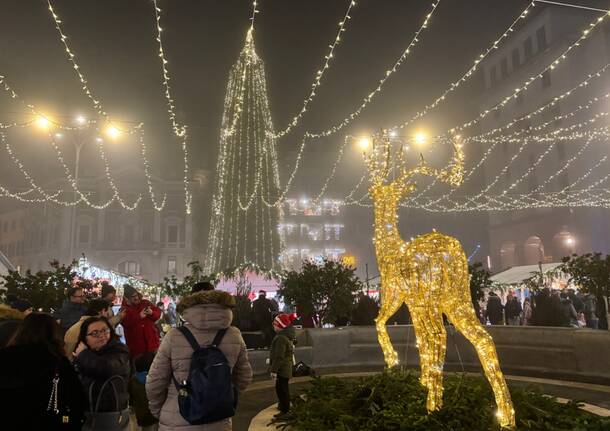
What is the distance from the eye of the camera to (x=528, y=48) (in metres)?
38.8

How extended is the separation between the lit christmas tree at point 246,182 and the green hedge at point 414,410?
60.2 feet

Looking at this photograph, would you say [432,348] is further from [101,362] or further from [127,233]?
[127,233]

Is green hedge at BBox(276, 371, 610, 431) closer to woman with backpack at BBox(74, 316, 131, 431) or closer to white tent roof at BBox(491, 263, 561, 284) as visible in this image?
woman with backpack at BBox(74, 316, 131, 431)

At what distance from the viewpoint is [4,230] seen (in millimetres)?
62750

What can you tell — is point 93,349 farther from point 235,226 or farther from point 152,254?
point 152,254

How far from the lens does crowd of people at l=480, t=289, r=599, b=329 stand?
1130 centimetres

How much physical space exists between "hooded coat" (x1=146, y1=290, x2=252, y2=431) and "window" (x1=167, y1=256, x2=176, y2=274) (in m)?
50.9

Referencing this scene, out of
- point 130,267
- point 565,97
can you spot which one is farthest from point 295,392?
point 130,267

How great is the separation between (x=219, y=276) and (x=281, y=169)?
37229mm

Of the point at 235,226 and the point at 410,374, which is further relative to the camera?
the point at 235,226

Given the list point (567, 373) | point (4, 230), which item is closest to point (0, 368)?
point (567, 373)

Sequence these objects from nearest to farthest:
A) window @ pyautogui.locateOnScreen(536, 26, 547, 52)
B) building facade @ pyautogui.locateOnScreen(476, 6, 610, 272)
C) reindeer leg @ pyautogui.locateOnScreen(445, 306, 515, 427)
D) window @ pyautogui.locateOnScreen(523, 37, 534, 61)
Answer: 1. reindeer leg @ pyautogui.locateOnScreen(445, 306, 515, 427)
2. building facade @ pyautogui.locateOnScreen(476, 6, 610, 272)
3. window @ pyautogui.locateOnScreen(536, 26, 547, 52)
4. window @ pyautogui.locateOnScreen(523, 37, 534, 61)

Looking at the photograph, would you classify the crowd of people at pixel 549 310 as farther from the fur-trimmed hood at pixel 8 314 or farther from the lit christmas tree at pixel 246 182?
the lit christmas tree at pixel 246 182

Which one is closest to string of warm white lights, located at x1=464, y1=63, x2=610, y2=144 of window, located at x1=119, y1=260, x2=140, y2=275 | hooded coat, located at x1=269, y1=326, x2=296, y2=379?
hooded coat, located at x1=269, y1=326, x2=296, y2=379
